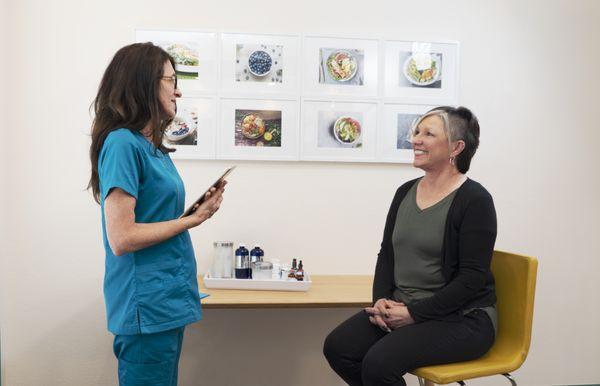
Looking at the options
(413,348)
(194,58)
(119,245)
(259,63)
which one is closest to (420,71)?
(259,63)

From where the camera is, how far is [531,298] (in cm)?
186

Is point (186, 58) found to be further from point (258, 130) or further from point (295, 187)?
point (295, 187)

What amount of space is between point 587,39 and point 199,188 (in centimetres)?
221

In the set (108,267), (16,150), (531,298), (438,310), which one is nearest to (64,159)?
(16,150)

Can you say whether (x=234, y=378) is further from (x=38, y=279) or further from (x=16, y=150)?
(x=16, y=150)

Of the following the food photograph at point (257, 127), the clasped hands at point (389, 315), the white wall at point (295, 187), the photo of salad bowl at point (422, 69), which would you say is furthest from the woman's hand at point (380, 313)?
the photo of salad bowl at point (422, 69)

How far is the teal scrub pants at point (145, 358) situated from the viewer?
1514mm

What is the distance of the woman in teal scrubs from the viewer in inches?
57.7

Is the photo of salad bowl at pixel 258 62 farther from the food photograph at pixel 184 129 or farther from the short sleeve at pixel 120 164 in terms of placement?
the short sleeve at pixel 120 164

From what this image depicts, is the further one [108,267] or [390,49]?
[390,49]

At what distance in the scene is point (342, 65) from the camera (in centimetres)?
269

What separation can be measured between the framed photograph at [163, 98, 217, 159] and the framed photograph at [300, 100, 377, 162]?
46cm

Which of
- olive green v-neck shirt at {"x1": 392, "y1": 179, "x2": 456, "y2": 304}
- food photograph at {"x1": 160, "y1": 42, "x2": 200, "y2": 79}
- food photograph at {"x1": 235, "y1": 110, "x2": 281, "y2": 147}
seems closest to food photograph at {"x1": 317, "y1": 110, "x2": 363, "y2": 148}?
food photograph at {"x1": 235, "y1": 110, "x2": 281, "y2": 147}

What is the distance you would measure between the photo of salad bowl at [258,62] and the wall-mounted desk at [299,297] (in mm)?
1062
